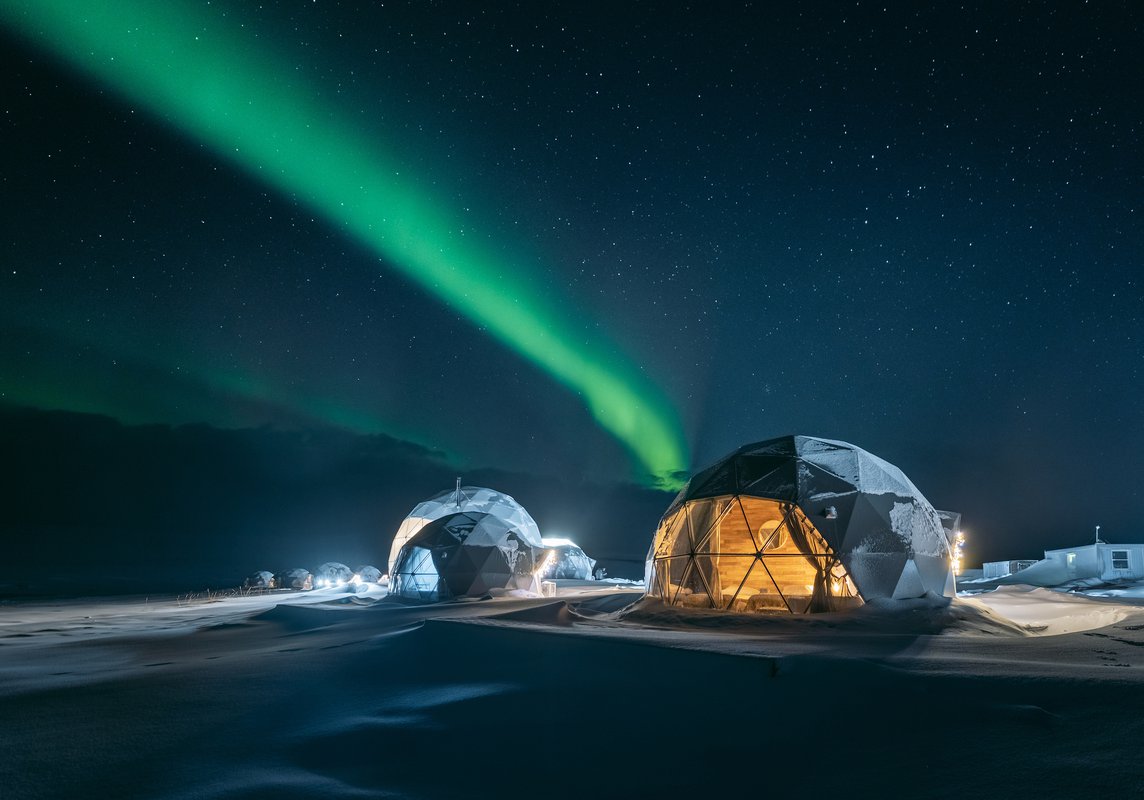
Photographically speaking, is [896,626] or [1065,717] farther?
[896,626]

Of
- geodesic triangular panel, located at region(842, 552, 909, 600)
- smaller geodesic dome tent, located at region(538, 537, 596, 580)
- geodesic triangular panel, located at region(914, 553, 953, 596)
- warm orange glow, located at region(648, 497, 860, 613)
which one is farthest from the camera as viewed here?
smaller geodesic dome tent, located at region(538, 537, 596, 580)

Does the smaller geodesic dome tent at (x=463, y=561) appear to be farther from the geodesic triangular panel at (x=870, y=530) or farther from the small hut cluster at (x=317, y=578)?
the small hut cluster at (x=317, y=578)

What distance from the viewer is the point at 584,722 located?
15.2 ft

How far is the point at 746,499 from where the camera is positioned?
1495 centimetres

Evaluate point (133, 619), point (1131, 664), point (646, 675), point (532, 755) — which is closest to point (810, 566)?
point (1131, 664)

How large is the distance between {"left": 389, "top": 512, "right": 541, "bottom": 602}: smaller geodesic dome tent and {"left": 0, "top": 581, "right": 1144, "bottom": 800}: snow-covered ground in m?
15.9

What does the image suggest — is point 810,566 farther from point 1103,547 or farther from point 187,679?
point 1103,547

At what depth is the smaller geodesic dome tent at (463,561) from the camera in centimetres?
2359

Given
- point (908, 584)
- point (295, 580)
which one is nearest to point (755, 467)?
point (908, 584)

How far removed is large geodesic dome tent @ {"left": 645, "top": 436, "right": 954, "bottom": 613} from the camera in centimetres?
1317

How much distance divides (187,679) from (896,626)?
11.4 metres

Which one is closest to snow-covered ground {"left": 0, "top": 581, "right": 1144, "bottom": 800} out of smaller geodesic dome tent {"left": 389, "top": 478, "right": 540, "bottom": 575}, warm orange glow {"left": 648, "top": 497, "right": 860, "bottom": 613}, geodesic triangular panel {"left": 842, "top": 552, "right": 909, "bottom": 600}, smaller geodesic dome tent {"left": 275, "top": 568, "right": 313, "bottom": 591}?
geodesic triangular panel {"left": 842, "top": 552, "right": 909, "bottom": 600}

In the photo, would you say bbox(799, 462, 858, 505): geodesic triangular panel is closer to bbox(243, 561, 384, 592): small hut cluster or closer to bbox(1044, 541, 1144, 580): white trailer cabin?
bbox(1044, 541, 1144, 580): white trailer cabin

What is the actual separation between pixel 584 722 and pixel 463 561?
796 inches
